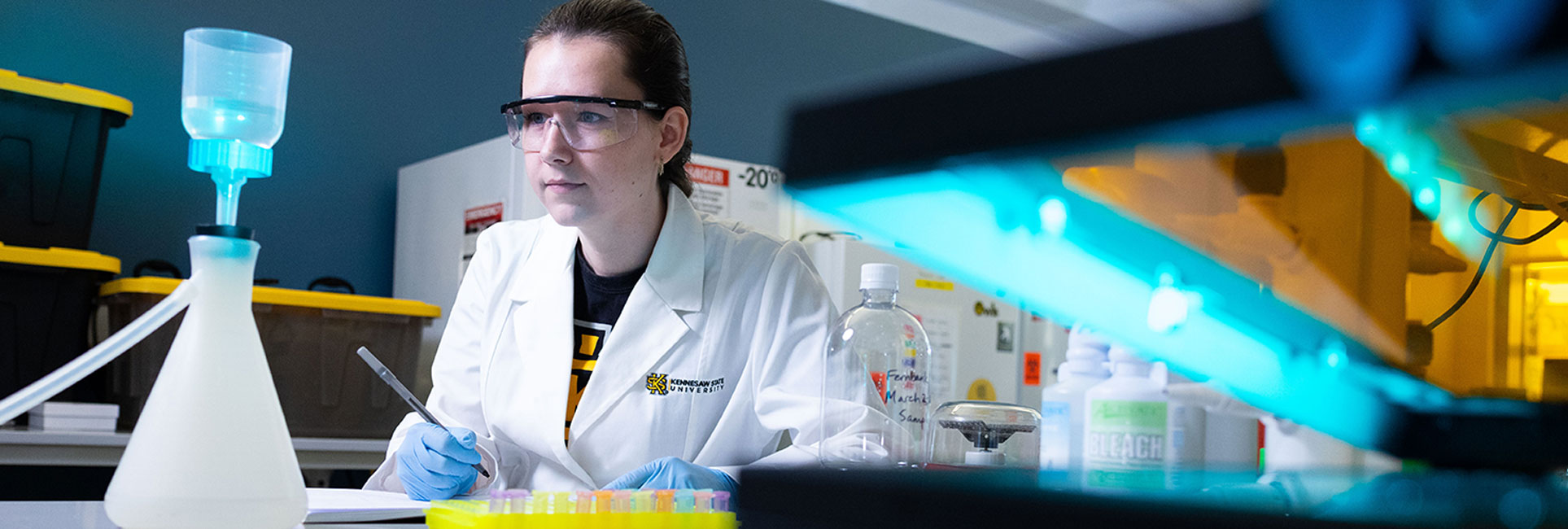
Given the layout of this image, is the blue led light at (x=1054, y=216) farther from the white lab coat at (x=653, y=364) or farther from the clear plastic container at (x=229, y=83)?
the white lab coat at (x=653, y=364)

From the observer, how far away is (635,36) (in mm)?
1563

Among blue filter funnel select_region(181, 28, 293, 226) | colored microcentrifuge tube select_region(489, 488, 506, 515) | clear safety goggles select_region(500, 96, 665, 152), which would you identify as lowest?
colored microcentrifuge tube select_region(489, 488, 506, 515)

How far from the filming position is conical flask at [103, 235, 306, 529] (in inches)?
29.4

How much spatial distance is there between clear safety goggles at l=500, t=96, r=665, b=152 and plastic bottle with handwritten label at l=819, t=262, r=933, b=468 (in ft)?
1.28

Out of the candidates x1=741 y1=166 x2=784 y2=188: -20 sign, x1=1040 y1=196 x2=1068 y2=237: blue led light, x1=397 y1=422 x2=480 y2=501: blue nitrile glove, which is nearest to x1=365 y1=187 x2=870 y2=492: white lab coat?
x1=397 y1=422 x2=480 y2=501: blue nitrile glove

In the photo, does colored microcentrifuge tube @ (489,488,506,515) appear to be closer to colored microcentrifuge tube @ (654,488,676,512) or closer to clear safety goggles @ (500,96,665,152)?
colored microcentrifuge tube @ (654,488,676,512)

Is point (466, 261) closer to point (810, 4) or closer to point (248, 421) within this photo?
point (810, 4)

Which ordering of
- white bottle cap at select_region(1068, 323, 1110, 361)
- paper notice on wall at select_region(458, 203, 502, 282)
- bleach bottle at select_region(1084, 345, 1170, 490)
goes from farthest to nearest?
paper notice on wall at select_region(458, 203, 502, 282) → white bottle cap at select_region(1068, 323, 1110, 361) → bleach bottle at select_region(1084, 345, 1170, 490)

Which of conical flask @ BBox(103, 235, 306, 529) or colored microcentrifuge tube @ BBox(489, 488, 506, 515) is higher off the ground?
conical flask @ BBox(103, 235, 306, 529)

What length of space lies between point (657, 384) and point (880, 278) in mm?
593

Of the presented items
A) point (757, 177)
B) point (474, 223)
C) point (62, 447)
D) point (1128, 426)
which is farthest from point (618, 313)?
point (757, 177)

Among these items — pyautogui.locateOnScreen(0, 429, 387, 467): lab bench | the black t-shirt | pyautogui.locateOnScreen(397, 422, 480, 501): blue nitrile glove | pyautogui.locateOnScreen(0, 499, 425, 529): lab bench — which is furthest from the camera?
pyautogui.locateOnScreen(0, 429, 387, 467): lab bench

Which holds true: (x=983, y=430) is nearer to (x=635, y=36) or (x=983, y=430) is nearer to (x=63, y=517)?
(x=635, y=36)

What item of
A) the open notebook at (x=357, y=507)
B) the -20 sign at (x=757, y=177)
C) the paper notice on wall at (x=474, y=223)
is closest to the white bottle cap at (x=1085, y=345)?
the open notebook at (x=357, y=507)
